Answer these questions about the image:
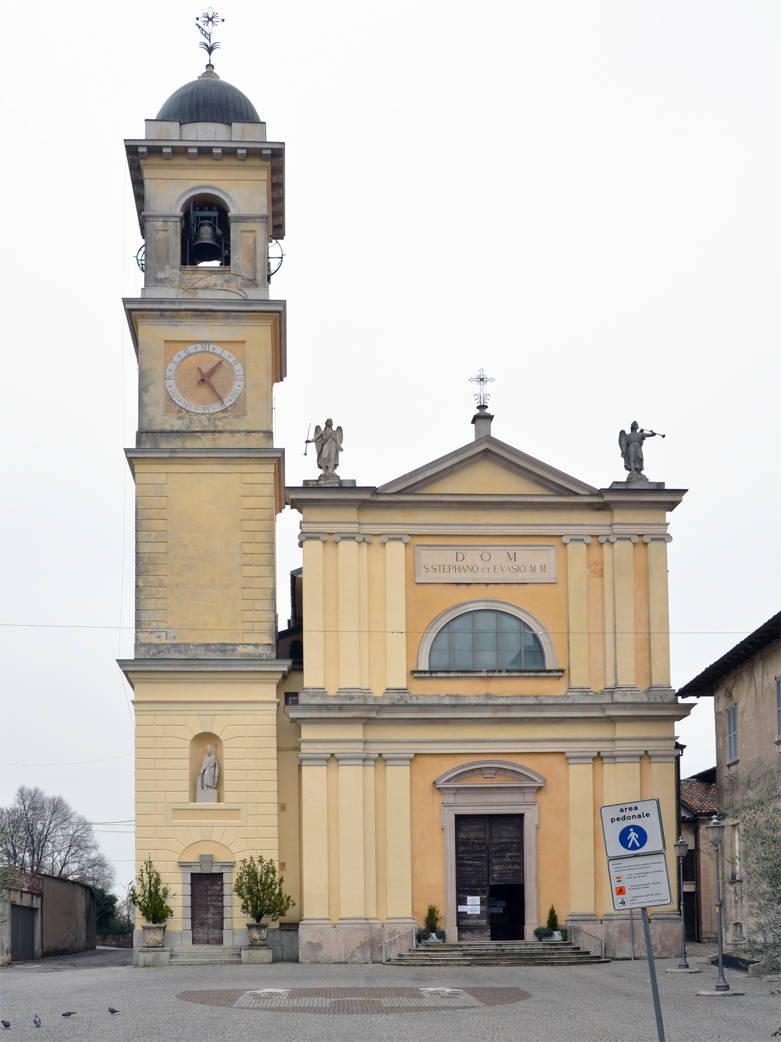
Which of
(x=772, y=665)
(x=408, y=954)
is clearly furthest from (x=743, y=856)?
(x=408, y=954)

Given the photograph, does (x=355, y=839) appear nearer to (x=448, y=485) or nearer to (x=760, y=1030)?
(x=448, y=485)

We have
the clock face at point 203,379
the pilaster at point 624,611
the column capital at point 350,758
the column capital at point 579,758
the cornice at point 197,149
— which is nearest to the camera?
the column capital at point 350,758

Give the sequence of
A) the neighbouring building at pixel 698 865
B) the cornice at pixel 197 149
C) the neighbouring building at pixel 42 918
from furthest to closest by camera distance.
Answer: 1. the neighbouring building at pixel 698 865
2. the neighbouring building at pixel 42 918
3. the cornice at pixel 197 149

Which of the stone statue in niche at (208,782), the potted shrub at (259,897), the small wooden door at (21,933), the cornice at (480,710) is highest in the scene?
the cornice at (480,710)

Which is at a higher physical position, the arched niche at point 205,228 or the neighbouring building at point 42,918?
the arched niche at point 205,228

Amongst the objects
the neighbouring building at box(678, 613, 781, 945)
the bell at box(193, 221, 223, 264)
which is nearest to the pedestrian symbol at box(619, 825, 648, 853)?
the neighbouring building at box(678, 613, 781, 945)

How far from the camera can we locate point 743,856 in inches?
915

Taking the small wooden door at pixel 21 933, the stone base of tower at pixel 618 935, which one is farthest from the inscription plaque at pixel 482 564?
the small wooden door at pixel 21 933

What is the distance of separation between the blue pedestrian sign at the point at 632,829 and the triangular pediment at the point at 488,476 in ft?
74.1

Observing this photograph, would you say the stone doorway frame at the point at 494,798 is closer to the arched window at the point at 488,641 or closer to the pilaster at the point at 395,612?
the arched window at the point at 488,641

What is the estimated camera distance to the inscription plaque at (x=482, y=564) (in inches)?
1451

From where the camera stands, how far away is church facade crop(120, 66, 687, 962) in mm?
35406

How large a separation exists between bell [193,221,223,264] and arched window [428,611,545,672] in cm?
1091

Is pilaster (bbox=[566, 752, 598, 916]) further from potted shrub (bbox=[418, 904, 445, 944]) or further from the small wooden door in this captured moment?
the small wooden door
